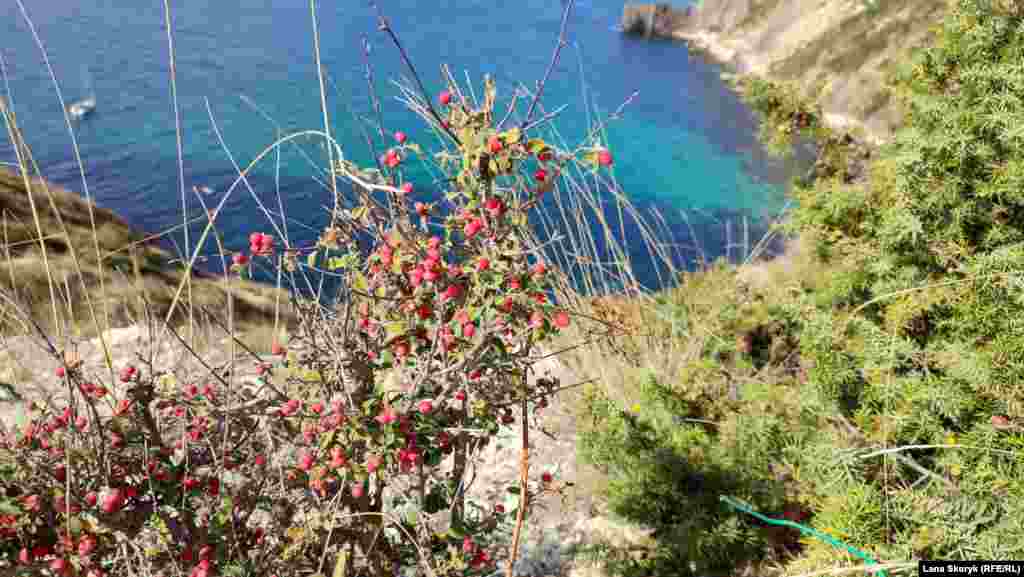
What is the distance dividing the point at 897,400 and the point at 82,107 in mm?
14142

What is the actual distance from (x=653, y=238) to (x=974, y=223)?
4.13 ft

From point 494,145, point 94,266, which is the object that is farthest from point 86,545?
point 94,266

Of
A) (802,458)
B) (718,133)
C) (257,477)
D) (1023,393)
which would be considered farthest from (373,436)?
(718,133)

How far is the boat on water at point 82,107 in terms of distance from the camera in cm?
1212

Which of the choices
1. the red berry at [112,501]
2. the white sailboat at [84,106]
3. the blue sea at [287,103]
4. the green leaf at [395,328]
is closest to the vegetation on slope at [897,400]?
the green leaf at [395,328]

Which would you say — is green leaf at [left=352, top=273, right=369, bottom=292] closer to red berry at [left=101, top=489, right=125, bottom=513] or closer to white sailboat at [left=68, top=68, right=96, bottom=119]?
red berry at [left=101, top=489, right=125, bottom=513]

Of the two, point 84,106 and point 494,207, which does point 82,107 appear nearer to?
point 84,106

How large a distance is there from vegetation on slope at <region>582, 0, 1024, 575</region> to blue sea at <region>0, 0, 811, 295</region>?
258 inches

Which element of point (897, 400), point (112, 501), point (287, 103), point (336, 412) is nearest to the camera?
point (112, 501)

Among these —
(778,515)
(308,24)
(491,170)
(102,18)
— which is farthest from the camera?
(308,24)

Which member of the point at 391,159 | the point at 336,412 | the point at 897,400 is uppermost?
the point at 391,159

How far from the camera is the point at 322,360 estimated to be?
55.4 inches

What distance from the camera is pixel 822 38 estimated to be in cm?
2323

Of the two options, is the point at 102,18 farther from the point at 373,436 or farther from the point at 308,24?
the point at 373,436
